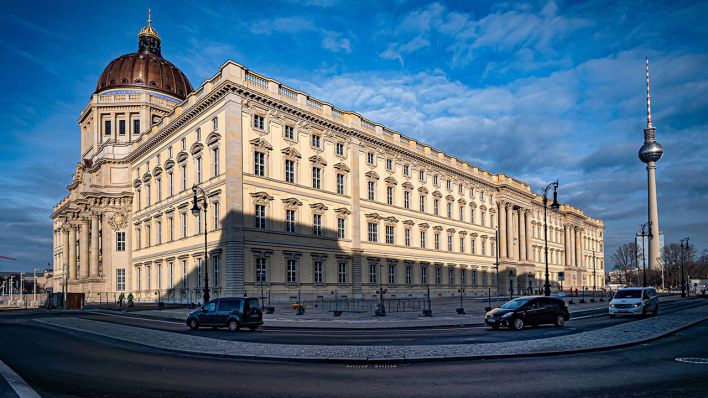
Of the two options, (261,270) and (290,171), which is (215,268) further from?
(290,171)

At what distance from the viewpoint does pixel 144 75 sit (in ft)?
264

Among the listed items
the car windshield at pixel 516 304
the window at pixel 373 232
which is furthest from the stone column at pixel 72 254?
the car windshield at pixel 516 304

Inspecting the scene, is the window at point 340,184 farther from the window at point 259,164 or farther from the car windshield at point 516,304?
the car windshield at point 516,304

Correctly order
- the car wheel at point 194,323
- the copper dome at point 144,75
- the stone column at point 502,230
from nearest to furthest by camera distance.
Result: the car wheel at point 194,323, the copper dome at point 144,75, the stone column at point 502,230

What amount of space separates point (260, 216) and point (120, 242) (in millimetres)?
31539

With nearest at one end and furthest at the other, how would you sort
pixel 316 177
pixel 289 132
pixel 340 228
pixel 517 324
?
pixel 517 324 < pixel 289 132 < pixel 316 177 < pixel 340 228

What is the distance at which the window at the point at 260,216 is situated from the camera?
46.3 m

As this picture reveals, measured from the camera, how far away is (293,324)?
29.2m

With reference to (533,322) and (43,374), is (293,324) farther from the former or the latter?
(43,374)

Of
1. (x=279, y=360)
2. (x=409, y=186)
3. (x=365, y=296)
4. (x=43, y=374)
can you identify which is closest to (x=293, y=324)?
(x=279, y=360)

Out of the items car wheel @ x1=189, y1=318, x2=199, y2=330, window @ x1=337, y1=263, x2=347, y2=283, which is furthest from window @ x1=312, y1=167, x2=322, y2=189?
car wheel @ x1=189, y1=318, x2=199, y2=330

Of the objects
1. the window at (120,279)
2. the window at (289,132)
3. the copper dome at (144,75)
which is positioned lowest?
the window at (120,279)

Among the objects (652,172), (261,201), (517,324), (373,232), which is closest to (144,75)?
(261,201)

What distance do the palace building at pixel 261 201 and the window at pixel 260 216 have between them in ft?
0.33
